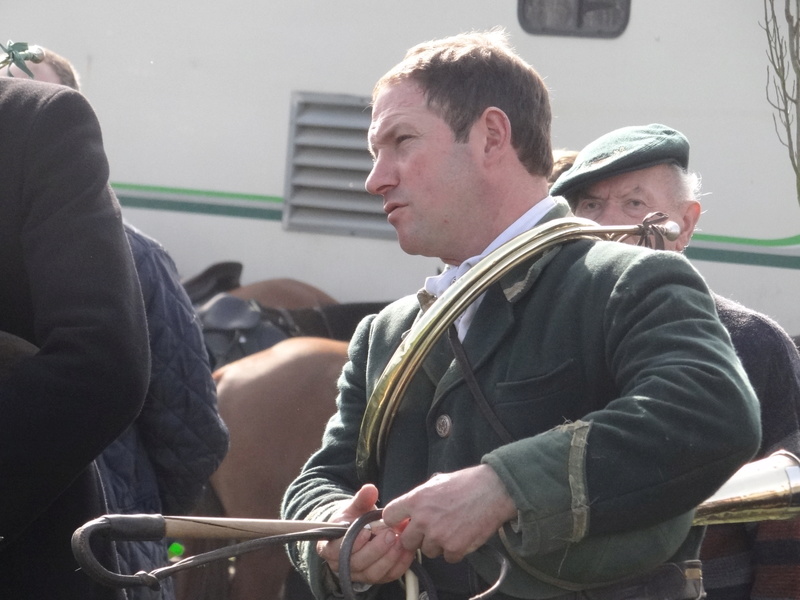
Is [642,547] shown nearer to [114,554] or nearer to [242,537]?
[242,537]

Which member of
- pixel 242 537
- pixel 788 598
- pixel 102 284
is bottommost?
pixel 788 598

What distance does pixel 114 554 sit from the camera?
1801 mm

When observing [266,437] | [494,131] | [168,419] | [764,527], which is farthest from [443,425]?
[266,437]

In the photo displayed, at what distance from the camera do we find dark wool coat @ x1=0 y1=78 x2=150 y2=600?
62.8 inches

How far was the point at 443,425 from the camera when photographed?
174 cm

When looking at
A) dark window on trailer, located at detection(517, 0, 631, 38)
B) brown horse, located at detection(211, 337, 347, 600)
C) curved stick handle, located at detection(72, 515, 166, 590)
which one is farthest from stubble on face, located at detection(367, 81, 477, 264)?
dark window on trailer, located at detection(517, 0, 631, 38)

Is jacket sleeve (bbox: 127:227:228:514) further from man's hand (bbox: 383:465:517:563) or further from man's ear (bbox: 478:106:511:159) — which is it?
man's hand (bbox: 383:465:517:563)

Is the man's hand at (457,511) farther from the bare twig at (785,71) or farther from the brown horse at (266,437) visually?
the bare twig at (785,71)

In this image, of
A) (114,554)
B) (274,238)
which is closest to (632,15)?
(274,238)

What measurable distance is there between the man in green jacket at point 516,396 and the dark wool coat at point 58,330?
1.15 feet

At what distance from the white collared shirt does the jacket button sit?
0.46ft

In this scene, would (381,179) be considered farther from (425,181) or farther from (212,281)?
(212,281)

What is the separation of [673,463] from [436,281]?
0.56 m

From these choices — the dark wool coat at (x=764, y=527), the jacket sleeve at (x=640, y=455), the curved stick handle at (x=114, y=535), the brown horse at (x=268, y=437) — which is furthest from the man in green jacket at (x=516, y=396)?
the brown horse at (x=268, y=437)
